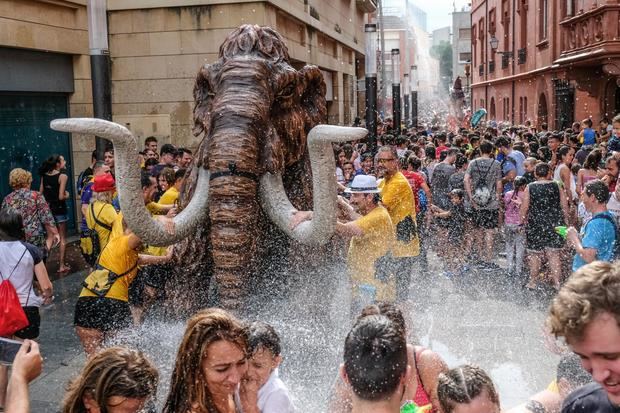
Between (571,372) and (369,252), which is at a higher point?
(369,252)

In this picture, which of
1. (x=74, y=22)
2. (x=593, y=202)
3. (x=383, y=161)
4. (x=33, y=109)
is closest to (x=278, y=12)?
(x=74, y=22)

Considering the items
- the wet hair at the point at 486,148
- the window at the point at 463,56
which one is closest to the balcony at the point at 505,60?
the wet hair at the point at 486,148

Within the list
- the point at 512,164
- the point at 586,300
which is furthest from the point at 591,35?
the point at 586,300

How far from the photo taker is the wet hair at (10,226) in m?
6.06

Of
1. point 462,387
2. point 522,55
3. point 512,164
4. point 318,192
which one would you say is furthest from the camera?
point 522,55

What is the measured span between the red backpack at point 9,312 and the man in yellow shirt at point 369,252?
8.22ft

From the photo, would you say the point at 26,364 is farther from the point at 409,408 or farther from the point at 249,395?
the point at 409,408

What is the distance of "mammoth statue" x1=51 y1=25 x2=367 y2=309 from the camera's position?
4.22m

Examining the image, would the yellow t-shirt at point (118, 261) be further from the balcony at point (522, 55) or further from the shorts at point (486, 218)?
the balcony at point (522, 55)

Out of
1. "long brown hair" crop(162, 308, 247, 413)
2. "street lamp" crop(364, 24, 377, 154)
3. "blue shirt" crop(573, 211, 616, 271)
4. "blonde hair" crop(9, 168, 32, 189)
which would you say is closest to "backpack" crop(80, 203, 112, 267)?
"blonde hair" crop(9, 168, 32, 189)

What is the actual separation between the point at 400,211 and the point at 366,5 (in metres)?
28.4

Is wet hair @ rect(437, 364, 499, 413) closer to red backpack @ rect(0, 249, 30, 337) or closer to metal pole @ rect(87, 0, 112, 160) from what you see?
red backpack @ rect(0, 249, 30, 337)

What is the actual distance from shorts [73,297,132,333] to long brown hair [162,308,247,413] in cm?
291

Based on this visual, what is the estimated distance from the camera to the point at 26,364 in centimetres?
300
